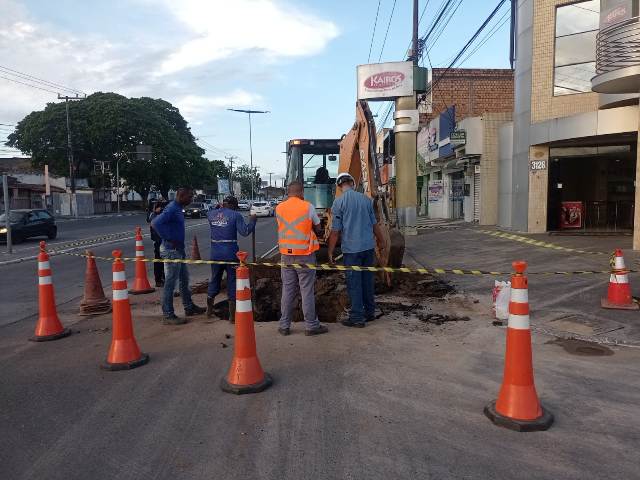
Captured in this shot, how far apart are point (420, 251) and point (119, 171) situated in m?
49.4

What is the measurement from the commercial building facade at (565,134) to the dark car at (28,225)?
19.5 meters

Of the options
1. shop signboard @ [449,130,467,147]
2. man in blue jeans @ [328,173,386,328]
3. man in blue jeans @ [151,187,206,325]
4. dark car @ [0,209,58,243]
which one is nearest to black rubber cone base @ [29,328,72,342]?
man in blue jeans @ [151,187,206,325]

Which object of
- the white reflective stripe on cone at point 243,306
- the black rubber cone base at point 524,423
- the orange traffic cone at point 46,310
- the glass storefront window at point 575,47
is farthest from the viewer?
the glass storefront window at point 575,47

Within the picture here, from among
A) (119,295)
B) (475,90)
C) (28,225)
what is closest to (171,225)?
(119,295)

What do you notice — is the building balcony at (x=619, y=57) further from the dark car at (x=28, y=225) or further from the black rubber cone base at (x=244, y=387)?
the dark car at (x=28, y=225)

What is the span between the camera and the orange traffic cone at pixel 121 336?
211 inches

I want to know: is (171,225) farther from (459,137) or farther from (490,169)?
(490,169)

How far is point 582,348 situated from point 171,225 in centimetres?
537

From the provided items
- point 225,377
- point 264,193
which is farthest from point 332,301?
point 264,193

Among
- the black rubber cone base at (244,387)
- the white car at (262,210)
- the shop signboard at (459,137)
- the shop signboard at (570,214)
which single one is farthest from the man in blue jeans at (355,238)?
the white car at (262,210)

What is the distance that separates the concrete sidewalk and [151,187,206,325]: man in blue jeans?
4.53 meters

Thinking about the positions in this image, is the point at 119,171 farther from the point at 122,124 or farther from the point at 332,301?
the point at 332,301

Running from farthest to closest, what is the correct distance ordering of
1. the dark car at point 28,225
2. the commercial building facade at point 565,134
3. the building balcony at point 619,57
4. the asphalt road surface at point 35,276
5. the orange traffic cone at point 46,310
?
the dark car at point 28,225
the commercial building facade at point 565,134
the building balcony at point 619,57
the asphalt road surface at point 35,276
the orange traffic cone at point 46,310

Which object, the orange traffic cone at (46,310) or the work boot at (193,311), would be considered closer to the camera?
the orange traffic cone at (46,310)
